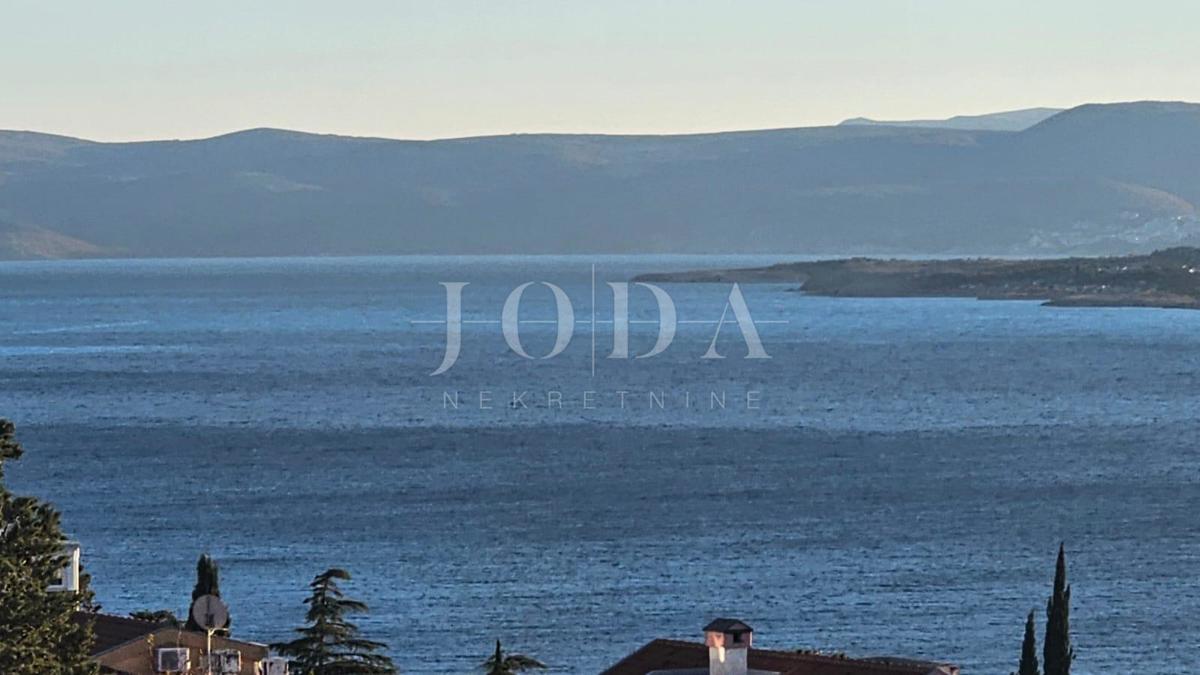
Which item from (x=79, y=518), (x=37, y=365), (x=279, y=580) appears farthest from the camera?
(x=37, y=365)

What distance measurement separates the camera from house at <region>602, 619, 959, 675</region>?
81.6 feet

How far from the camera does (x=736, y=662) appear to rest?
82.1 ft

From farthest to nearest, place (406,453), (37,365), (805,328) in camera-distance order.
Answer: (805,328), (37,365), (406,453)

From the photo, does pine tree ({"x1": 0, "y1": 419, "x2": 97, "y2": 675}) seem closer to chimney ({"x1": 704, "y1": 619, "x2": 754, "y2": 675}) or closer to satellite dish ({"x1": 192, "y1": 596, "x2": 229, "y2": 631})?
satellite dish ({"x1": 192, "y1": 596, "x2": 229, "y2": 631})

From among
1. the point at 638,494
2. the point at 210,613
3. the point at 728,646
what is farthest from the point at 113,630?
the point at 638,494

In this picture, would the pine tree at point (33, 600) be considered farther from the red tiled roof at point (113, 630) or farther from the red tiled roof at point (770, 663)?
the red tiled roof at point (770, 663)

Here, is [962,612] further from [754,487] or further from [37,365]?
[37,365]

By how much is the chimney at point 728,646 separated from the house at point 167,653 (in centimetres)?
496

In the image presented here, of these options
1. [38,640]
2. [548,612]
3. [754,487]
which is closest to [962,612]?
[548,612]

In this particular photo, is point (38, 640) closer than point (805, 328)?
Yes

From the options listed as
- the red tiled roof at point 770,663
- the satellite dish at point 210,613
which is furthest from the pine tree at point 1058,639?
the satellite dish at point 210,613

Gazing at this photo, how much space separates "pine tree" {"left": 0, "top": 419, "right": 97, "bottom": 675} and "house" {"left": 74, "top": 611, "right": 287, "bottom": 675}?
14.2 ft

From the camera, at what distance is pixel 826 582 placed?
53938 millimetres

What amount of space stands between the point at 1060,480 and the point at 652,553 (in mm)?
22489
